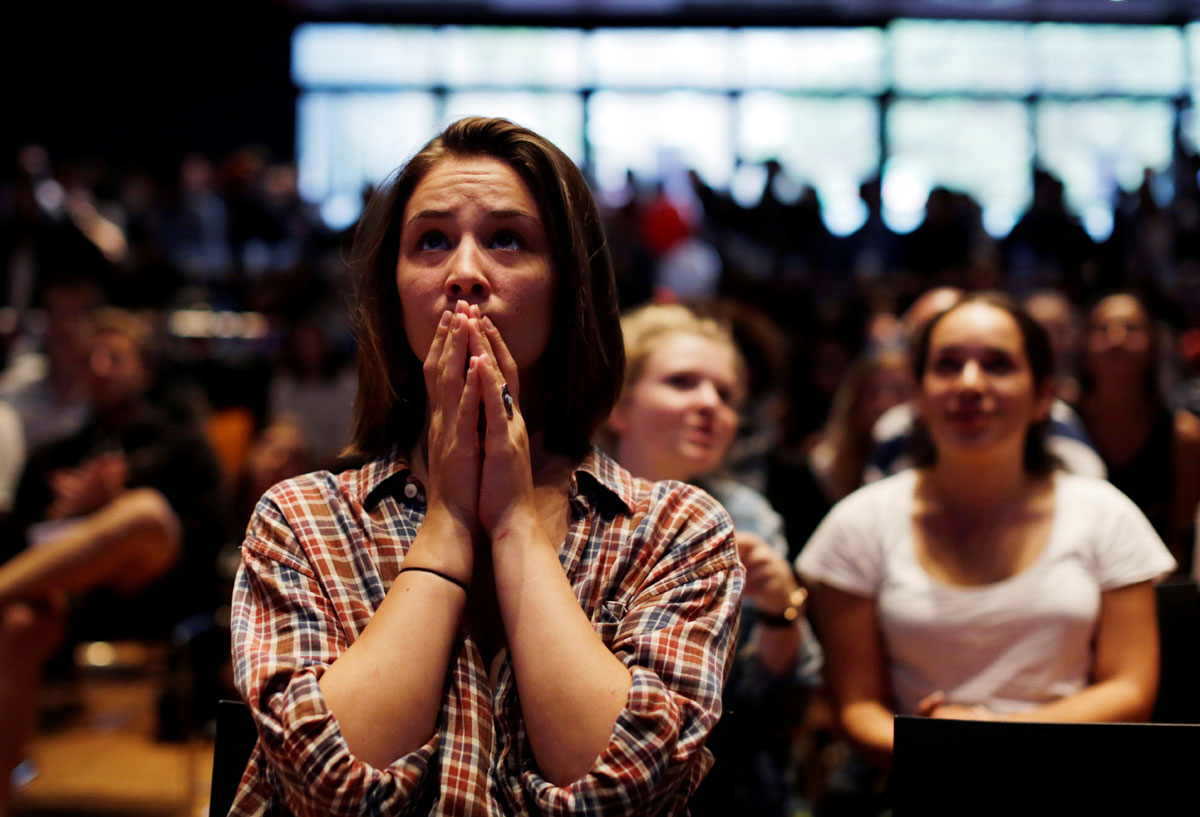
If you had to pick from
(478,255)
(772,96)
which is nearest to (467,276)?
(478,255)

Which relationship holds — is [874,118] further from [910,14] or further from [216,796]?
[216,796]

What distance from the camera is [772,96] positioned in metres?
12.1

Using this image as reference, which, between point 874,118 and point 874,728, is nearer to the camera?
point 874,728

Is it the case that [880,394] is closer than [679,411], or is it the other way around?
[679,411]

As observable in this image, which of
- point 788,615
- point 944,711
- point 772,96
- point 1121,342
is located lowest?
point 944,711

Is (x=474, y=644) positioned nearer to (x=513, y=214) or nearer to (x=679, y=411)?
(x=513, y=214)

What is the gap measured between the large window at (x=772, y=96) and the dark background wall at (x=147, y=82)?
0.39 meters

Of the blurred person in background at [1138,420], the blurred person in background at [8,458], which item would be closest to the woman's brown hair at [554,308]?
the blurred person in background at [1138,420]

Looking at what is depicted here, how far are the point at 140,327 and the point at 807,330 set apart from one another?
3.66m

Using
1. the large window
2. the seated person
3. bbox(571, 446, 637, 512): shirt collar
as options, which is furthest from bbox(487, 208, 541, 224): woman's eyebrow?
the large window

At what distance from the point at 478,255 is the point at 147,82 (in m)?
12.6

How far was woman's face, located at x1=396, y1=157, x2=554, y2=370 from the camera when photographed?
1.17 metres

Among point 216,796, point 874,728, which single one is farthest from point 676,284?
point 216,796

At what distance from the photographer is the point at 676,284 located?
7965mm
